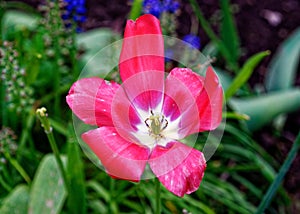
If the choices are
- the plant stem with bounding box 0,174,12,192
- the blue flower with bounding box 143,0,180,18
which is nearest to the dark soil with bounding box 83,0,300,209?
the blue flower with bounding box 143,0,180,18

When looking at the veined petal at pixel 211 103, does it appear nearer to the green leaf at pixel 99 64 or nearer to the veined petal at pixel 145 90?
the veined petal at pixel 145 90

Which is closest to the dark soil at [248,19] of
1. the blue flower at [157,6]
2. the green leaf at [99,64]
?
the green leaf at [99,64]

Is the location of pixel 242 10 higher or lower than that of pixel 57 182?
higher

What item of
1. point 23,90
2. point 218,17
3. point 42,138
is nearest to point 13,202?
point 23,90

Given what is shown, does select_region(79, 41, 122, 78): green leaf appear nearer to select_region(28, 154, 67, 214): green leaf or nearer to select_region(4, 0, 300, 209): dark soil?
select_region(28, 154, 67, 214): green leaf

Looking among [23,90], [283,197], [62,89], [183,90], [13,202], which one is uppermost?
→ [183,90]

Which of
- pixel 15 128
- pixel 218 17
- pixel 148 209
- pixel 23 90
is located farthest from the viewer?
pixel 218 17

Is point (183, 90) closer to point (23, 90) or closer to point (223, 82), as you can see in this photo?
point (23, 90)
